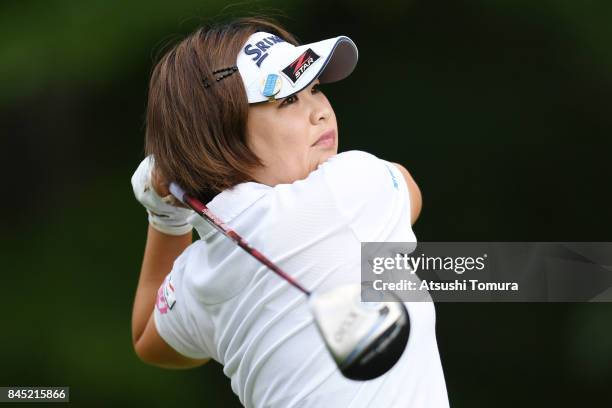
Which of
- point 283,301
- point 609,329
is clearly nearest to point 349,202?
point 283,301

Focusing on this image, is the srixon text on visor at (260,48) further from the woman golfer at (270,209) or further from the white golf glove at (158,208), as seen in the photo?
the white golf glove at (158,208)

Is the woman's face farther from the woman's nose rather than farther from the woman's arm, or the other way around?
the woman's arm

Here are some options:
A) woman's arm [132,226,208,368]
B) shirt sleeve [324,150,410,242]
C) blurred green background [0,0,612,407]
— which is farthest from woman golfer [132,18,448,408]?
blurred green background [0,0,612,407]

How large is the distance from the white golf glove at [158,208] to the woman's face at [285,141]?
284 mm

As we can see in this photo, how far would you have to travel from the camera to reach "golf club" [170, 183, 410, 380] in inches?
43.9

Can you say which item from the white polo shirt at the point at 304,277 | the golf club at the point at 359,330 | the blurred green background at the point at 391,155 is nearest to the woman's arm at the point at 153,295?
the white polo shirt at the point at 304,277

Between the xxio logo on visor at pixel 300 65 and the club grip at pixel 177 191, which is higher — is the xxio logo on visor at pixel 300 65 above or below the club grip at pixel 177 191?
above

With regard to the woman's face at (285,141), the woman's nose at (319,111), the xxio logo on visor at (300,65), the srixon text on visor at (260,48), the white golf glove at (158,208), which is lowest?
the white golf glove at (158,208)

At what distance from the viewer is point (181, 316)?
156cm

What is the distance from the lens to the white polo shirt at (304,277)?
1.36 meters

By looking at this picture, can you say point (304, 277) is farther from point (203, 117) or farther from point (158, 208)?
point (158, 208)

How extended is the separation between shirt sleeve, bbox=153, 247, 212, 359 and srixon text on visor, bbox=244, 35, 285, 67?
0.34m

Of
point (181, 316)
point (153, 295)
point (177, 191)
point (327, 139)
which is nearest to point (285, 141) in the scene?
point (327, 139)

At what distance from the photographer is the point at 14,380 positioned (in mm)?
3041
